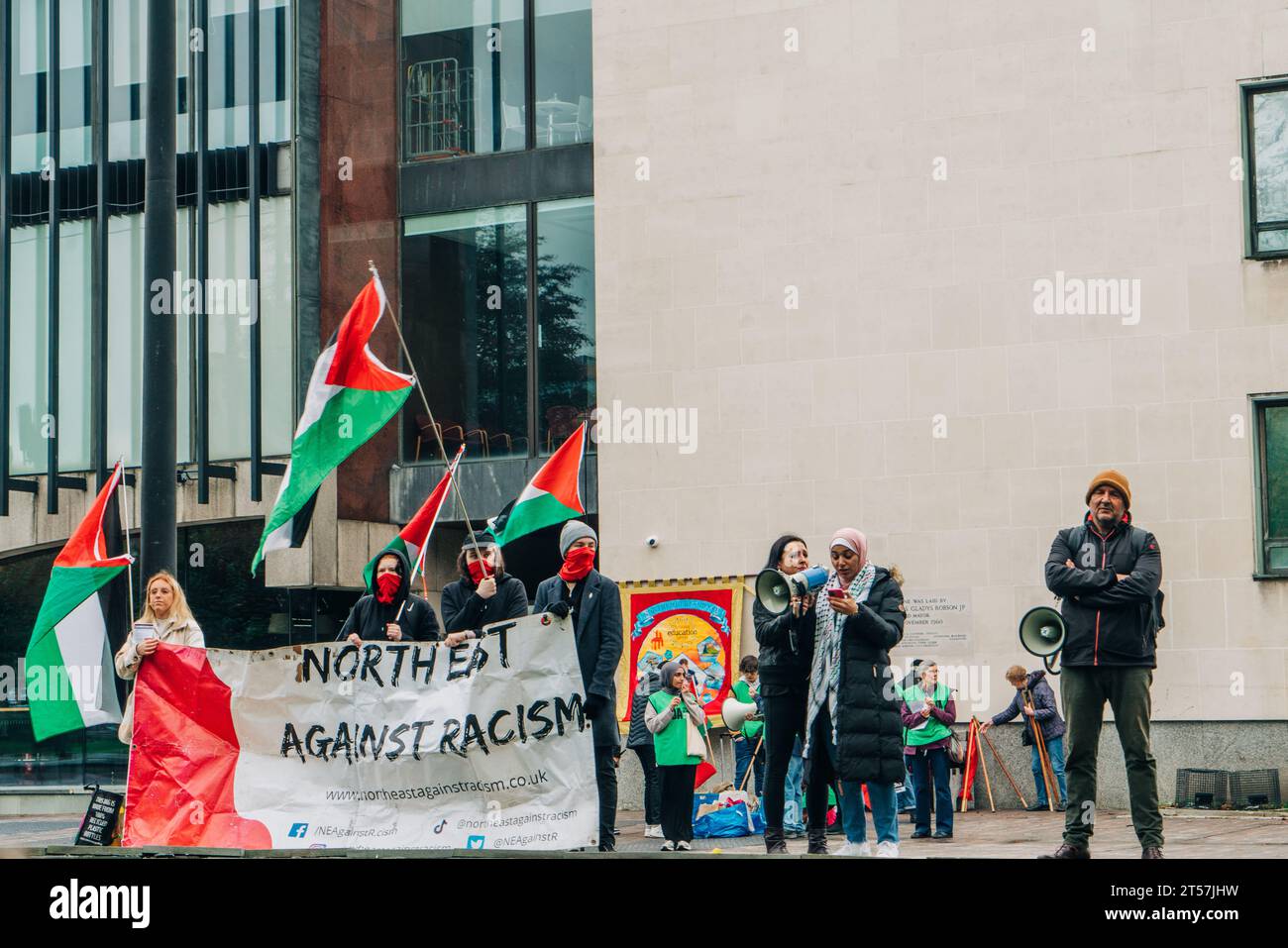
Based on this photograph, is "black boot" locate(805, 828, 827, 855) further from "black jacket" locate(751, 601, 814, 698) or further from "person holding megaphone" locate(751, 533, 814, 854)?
"black jacket" locate(751, 601, 814, 698)

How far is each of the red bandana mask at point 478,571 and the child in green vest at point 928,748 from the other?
4.20 m

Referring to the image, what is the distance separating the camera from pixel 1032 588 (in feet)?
62.5

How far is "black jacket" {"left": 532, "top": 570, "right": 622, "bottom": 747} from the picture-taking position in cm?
1191

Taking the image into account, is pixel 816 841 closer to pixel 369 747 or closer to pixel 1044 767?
pixel 369 747

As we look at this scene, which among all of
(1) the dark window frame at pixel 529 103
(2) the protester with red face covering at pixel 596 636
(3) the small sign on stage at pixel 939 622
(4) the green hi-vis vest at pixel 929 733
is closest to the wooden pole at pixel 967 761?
(3) the small sign on stage at pixel 939 622

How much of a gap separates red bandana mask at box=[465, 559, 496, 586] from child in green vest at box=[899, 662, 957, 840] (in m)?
4.20

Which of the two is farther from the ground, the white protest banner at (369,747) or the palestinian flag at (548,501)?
the palestinian flag at (548,501)

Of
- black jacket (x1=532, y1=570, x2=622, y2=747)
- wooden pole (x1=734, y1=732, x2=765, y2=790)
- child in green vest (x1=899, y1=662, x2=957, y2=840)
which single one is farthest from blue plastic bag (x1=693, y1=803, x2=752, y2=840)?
black jacket (x1=532, y1=570, x2=622, y2=747)

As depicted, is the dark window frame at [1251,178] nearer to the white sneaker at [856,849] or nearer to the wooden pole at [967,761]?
the wooden pole at [967,761]

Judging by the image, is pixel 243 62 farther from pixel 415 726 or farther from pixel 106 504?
pixel 415 726

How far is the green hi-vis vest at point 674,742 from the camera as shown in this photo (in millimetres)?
13781

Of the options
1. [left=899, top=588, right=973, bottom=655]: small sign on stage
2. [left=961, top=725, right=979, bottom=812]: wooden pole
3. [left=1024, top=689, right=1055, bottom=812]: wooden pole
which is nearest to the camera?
[left=1024, top=689, right=1055, bottom=812]: wooden pole
